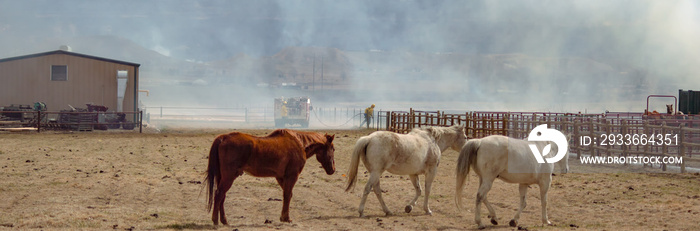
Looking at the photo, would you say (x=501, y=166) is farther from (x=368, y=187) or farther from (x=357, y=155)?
(x=357, y=155)

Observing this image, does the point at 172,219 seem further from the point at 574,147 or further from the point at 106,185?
the point at 574,147

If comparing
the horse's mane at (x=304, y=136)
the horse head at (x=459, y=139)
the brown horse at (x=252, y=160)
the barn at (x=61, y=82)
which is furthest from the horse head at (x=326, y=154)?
the barn at (x=61, y=82)

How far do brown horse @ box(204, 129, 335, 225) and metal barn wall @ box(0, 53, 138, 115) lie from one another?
31365 mm

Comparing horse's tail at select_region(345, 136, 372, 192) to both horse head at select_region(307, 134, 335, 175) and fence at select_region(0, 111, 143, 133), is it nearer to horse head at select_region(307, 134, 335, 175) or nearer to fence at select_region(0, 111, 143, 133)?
horse head at select_region(307, 134, 335, 175)

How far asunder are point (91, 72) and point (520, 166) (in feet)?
111

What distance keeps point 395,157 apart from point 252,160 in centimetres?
273

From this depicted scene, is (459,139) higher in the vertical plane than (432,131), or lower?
lower

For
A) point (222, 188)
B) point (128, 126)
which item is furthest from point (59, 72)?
point (222, 188)

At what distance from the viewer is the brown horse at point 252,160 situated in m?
10.1

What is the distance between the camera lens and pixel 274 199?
43.6 ft

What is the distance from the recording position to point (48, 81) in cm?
3919

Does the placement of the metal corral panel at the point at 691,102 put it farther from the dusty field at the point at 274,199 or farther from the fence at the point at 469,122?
the dusty field at the point at 274,199

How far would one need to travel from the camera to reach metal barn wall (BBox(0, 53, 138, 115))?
3906cm

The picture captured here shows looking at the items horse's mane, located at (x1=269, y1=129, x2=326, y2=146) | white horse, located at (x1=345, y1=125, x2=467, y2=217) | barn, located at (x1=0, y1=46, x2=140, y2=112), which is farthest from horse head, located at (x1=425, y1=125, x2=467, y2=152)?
barn, located at (x1=0, y1=46, x2=140, y2=112)
